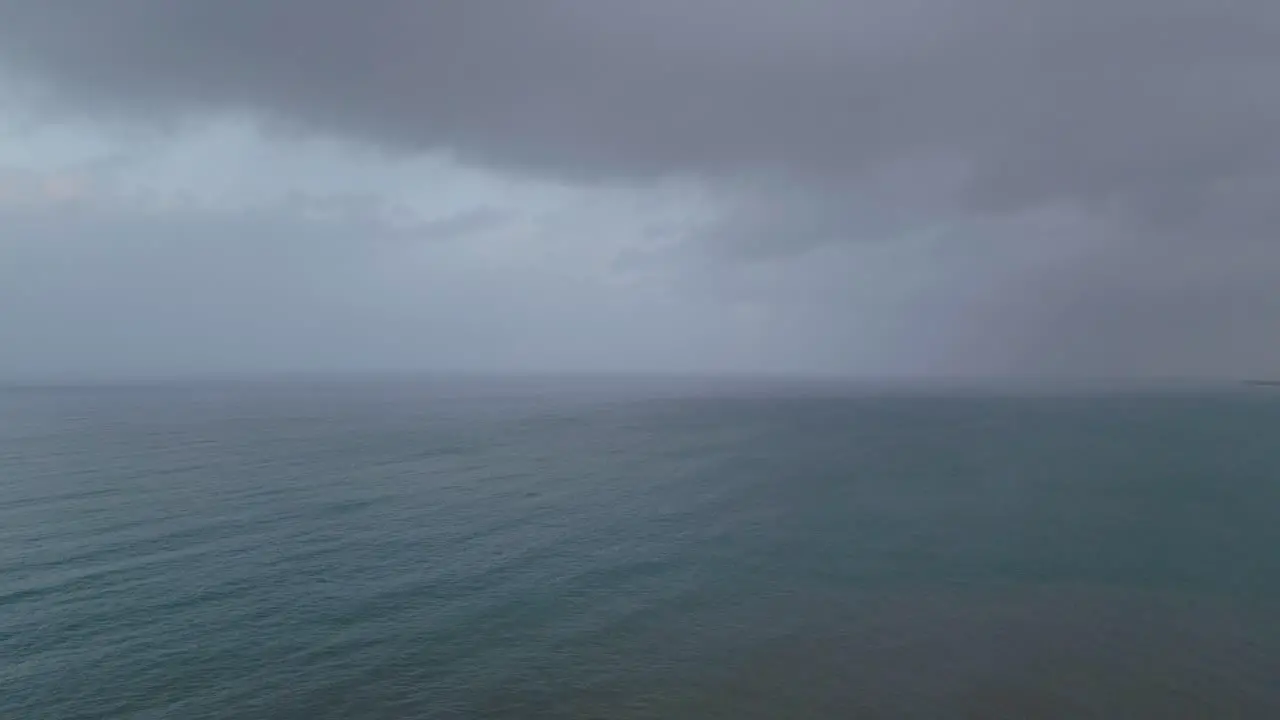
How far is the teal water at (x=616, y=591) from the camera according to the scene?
43.2m

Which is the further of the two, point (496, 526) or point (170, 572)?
point (496, 526)

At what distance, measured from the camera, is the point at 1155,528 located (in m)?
85.6

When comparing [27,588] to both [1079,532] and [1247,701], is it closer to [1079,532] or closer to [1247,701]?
[1247,701]

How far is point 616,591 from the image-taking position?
60.9 meters

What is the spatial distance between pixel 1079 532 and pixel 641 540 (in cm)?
5399

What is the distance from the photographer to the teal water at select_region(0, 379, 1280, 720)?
4322 centimetres

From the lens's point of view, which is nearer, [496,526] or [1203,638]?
[1203,638]

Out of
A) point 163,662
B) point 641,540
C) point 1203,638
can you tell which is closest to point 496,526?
point 641,540

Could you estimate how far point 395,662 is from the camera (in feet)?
151

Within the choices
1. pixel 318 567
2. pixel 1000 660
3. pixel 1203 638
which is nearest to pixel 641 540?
pixel 318 567

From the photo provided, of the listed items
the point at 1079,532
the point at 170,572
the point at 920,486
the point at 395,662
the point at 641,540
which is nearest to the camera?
the point at 395,662

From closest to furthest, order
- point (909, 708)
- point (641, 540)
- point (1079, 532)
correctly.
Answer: point (909, 708)
point (641, 540)
point (1079, 532)

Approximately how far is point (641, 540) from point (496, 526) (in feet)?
56.0

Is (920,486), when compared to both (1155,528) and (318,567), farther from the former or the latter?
(318,567)
